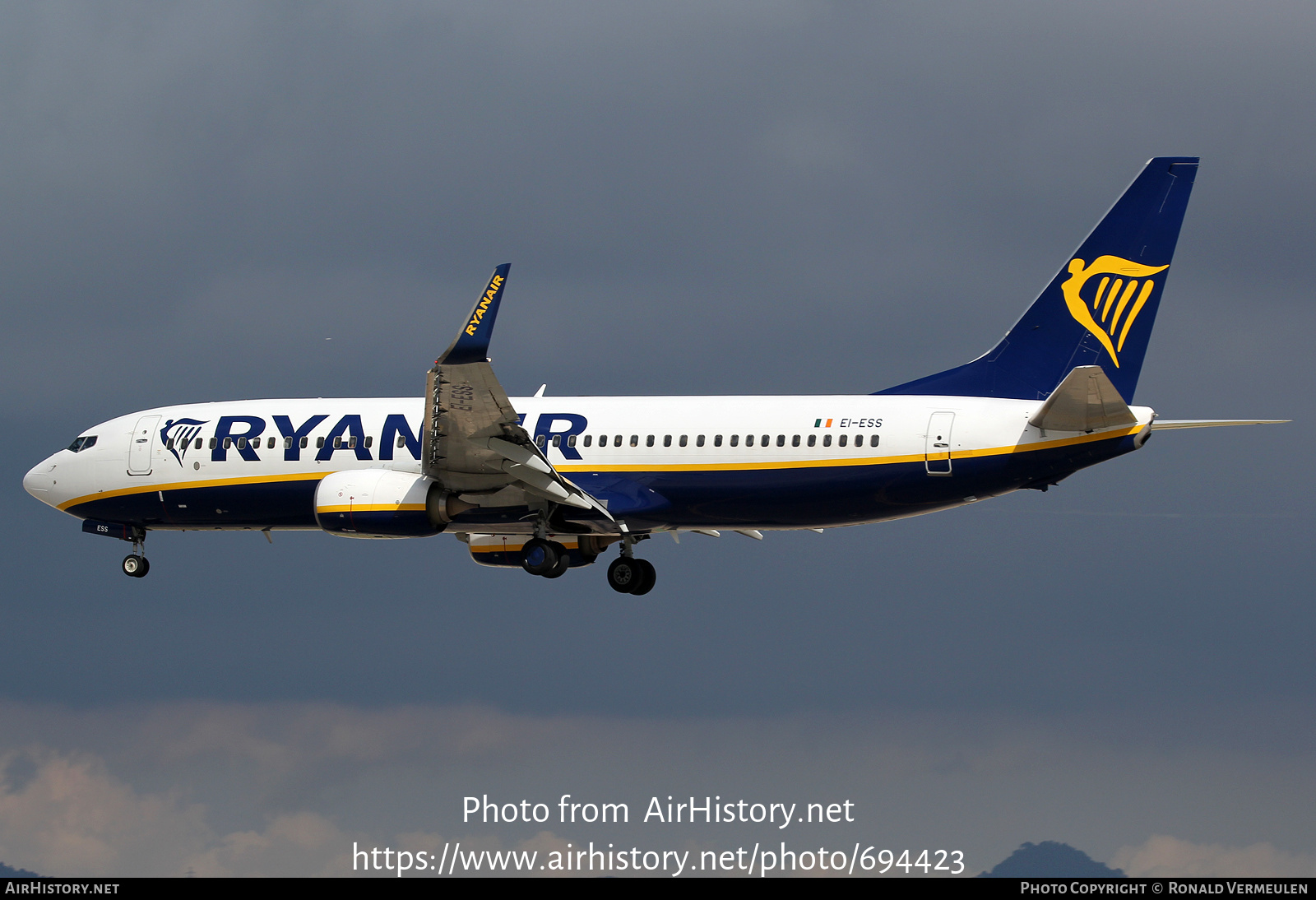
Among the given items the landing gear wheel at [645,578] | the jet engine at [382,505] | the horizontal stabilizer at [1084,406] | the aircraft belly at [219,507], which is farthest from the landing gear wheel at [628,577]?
the horizontal stabilizer at [1084,406]

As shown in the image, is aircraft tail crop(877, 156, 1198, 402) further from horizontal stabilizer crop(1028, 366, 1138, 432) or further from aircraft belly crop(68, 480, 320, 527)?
aircraft belly crop(68, 480, 320, 527)

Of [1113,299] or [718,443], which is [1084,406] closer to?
[1113,299]

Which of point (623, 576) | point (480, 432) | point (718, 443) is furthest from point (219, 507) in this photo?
point (718, 443)

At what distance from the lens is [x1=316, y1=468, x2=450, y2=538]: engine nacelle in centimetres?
3388

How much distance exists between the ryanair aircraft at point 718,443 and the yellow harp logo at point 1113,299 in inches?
1.5

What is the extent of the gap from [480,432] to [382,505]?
286 centimetres

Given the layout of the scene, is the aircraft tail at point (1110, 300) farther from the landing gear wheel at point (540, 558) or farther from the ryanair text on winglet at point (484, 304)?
the ryanair text on winglet at point (484, 304)

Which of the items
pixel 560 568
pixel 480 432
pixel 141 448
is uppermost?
pixel 141 448

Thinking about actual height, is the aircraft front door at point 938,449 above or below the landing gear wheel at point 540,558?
above

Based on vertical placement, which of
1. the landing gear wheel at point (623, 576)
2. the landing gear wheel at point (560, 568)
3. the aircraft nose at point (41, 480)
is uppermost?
the aircraft nose at point (41, 480)

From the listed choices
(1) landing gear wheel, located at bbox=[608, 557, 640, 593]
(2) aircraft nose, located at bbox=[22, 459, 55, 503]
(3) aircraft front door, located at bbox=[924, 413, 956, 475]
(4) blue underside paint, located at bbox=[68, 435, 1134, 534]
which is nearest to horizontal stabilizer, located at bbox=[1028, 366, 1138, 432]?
(4) blue underside paint, located at bbox=[68, 435, 1134, 534]

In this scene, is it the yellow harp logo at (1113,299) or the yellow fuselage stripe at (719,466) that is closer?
the yellow fuselage stripe at (719,466)

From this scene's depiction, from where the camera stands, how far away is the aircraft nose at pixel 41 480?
39.9 meters

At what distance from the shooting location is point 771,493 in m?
33.5
